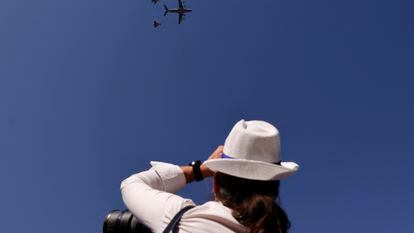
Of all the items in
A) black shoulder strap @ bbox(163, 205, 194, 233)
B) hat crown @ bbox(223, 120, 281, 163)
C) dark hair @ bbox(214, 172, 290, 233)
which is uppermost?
A: hat crown @ bbox(223, 120, 281, 163)

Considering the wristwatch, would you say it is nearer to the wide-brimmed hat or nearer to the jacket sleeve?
the jacket sleeve

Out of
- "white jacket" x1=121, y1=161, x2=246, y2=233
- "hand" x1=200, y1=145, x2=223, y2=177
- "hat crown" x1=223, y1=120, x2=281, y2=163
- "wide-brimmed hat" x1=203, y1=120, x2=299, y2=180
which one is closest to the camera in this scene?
"white jacket" x1=121, y1=161, x2=246, y2=233

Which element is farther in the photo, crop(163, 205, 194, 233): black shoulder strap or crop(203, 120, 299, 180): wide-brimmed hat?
crop(203, 120, 299, 180): wide-brimmed hat

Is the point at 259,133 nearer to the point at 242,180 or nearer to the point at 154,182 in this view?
the point at 242,180

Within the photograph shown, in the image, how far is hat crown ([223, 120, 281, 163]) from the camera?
3221mm

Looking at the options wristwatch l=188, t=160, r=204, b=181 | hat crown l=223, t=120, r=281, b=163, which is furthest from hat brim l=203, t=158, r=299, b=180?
wristwatch l=188, t=160, r=204, b=181

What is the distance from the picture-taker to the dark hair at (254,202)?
9.67 ft

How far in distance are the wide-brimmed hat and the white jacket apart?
12.0 inches

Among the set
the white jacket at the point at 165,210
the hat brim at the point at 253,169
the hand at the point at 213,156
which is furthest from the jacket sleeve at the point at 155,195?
the hat brim at the point at 253,169

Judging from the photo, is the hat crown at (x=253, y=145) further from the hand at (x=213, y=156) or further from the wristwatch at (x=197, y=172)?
the wristwatch at (x=197, y=172)

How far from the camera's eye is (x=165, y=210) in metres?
3.07

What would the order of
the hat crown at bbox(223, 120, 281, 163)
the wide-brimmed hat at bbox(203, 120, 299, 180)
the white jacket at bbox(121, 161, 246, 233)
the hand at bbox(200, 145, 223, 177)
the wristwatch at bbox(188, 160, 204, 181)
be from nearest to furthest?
the white jacket at bbox(121, 161, 246, 233)
the wide-brimmed hat at bbox(203, 120, 299, 180)
the hat crown at bbox(223, 120, 281, 163)
the hand at bbox(200, 145, 223, 177)
the wristwatch at bbox(188, 160, 204, 181)

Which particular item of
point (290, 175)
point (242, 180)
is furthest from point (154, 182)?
point (290, 175)

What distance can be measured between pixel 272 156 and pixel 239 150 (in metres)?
0.27
